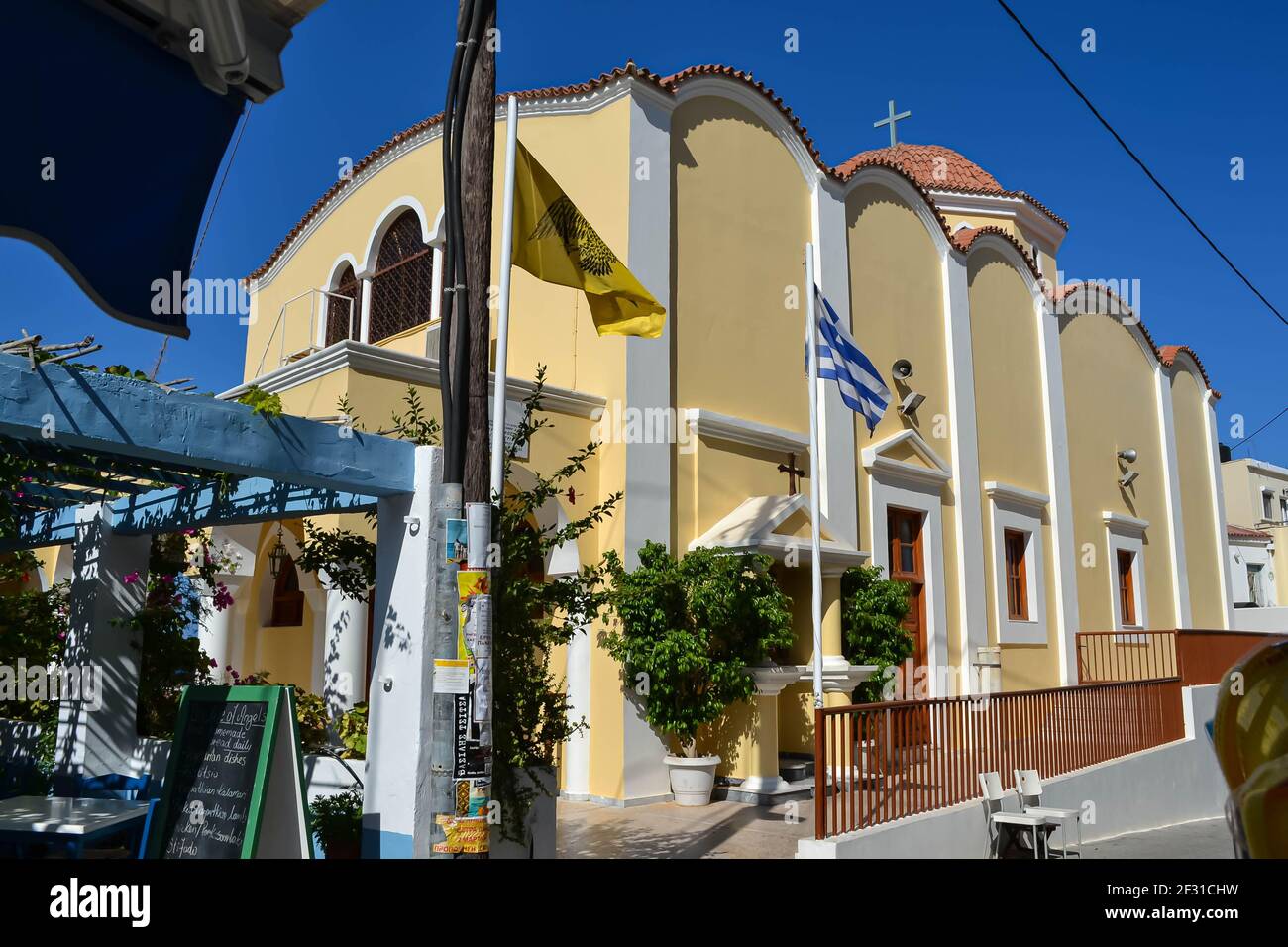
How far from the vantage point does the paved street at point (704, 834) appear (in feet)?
27.6

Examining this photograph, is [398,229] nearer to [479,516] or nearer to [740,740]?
[740,740]

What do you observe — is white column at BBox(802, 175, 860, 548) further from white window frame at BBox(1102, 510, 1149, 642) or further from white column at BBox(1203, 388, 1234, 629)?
white column at BBox(1203, 388, 1234, 629)

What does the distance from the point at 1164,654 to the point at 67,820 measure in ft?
56.0

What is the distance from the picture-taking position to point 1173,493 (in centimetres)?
2389

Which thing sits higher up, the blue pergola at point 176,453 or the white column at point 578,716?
the blue pergola at point 176,453

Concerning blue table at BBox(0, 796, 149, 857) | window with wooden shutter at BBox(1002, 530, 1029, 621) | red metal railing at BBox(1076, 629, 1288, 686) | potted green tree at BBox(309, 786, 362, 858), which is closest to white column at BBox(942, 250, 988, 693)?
window with wooden shutter at BBox(1002, 530, 1029, 621)

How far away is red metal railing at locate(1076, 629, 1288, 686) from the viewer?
49.5ft

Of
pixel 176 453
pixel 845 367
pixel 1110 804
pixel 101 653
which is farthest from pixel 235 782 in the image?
pixel 1110 804

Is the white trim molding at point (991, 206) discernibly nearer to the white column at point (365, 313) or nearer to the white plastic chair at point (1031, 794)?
the white column at point (365, 313)

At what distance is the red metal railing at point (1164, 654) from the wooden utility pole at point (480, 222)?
484 inches

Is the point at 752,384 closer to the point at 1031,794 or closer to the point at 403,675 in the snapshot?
the point at 1031,794

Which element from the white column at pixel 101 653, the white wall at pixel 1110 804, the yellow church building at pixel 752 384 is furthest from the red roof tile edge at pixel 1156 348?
the white column at pixel 101 653

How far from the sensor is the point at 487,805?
495cm
